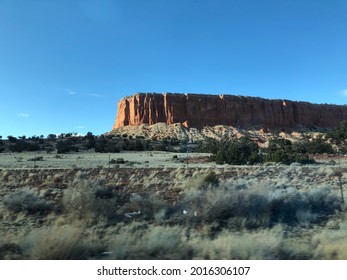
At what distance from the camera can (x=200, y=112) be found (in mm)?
150625

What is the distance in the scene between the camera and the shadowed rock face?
148500mm

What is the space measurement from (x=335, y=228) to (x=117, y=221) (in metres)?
6.42

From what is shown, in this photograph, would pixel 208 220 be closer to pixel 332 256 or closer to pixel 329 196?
pixel 332 256

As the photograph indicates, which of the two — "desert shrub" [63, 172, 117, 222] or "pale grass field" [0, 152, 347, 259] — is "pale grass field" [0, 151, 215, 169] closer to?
"pale grass field" [0, 152, 347, 259]

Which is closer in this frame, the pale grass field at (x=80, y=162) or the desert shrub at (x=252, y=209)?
the desert shrub at (x=252, y=209)

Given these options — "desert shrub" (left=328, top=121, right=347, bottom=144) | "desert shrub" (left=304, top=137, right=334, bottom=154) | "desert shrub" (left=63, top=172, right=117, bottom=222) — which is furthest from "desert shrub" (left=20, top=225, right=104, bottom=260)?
"desert shrub" (left=328, top=121, right=347, bottom=144)

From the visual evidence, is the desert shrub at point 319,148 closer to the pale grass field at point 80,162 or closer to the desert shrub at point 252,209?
the pale grass field at point 80,162

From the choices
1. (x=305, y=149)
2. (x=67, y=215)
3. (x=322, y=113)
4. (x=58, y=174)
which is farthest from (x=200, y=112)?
(x=67, y=215)

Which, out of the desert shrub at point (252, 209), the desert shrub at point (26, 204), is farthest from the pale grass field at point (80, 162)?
the desert shrub at point (252, 209)

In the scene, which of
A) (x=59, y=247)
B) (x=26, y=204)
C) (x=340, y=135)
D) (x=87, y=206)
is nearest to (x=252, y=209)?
(x=87, y=206)

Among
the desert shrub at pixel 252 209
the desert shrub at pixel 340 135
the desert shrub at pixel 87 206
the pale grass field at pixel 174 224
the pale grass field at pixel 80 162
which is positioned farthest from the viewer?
the desert shrub at pixel 340 135

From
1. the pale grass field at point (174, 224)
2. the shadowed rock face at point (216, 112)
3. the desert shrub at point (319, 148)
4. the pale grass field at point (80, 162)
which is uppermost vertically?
the shadowed rock face at point (216, 112)

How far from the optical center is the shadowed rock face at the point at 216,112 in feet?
487

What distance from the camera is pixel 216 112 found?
15325 centimetres
